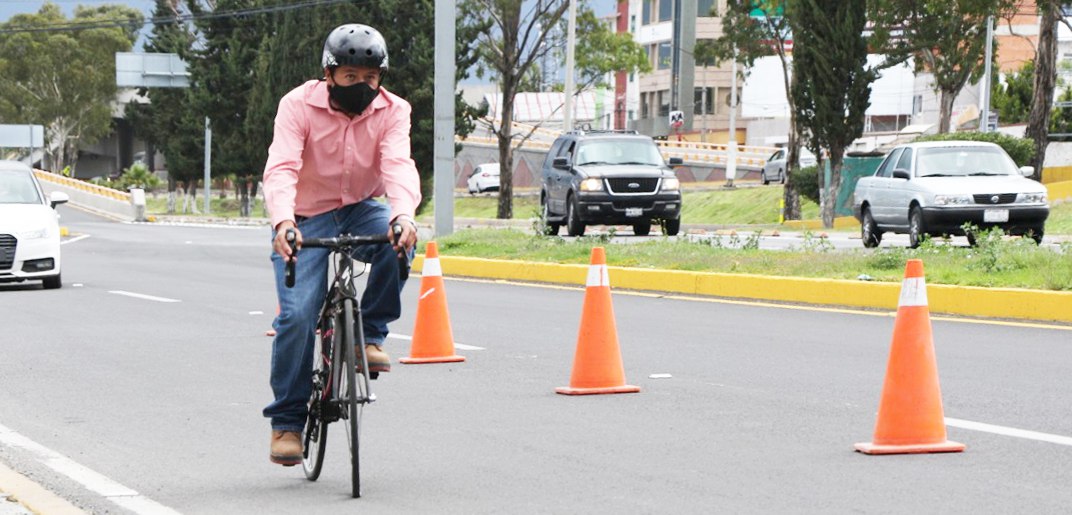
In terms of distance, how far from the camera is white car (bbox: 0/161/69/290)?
20906mm

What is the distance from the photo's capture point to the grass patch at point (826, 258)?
52.9 ft

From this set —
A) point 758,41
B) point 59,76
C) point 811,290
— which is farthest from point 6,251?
point 59,76

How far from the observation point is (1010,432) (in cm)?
819

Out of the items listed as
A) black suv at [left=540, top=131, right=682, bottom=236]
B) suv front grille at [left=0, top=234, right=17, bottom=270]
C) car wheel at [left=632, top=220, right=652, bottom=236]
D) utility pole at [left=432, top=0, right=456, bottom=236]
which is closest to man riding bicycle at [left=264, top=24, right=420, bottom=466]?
suv front grille at [left=0, top=234, right=17, bottom=270]

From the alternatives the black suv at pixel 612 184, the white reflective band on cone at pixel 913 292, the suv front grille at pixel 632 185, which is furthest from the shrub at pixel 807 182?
the white reflective band on cone at pixel 913 292

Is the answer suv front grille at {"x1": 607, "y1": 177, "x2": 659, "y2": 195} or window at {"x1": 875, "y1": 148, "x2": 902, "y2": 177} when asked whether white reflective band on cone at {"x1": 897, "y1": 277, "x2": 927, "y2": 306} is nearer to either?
window at {"x1": 875, "y1": 148, "x2": 902, "y2": 177}

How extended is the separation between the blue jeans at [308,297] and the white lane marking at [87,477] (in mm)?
638

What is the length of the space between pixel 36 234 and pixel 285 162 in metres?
14.9

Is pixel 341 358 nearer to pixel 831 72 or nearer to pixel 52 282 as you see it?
pixel 52 282

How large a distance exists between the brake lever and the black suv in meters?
20.9

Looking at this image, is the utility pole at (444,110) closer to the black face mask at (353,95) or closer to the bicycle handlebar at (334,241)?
the black face mask at (353,95)

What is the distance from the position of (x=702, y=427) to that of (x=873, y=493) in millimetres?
1985

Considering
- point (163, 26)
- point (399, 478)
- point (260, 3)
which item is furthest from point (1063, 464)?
point (163, 26)

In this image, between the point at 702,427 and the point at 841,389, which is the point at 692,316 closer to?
the point at 841,389
